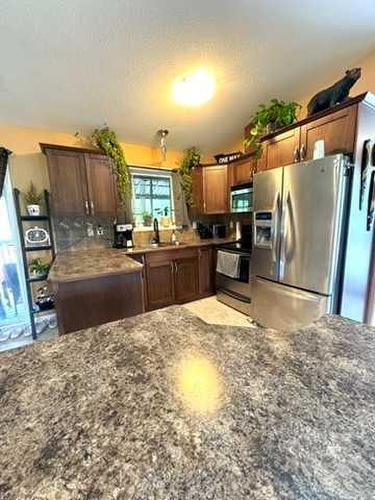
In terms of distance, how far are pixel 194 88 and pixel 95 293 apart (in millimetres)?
2417

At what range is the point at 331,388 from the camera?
613 mm

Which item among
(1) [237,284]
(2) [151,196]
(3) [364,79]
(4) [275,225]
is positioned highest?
(3) [364,79]

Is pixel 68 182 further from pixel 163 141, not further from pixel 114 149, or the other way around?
pixel 163 141

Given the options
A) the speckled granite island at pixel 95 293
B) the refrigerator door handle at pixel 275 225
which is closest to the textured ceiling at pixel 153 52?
the refrigerator door handle at pixel 275 225

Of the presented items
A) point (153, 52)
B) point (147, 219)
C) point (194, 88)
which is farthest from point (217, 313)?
point (153, 52)

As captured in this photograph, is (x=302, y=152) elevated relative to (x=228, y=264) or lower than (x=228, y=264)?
elevated

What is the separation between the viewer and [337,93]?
6.69 feet

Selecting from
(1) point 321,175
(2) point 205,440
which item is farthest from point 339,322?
(1) point 321,175

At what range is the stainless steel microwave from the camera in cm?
335

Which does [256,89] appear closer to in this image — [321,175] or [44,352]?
[321,175]

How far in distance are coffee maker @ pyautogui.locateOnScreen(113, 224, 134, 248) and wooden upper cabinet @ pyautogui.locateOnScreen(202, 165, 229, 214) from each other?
129cm

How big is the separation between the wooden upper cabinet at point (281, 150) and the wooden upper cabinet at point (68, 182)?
2170 mm

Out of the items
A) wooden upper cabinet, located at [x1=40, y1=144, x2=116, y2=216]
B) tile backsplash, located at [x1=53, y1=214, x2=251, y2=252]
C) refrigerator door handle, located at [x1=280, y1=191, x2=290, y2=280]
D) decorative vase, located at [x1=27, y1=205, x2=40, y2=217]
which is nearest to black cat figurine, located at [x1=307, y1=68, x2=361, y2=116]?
refrigerator door handle, located at [x1=280, y1=191, x2=290, y2=280]

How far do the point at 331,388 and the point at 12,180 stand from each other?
3.51 m
